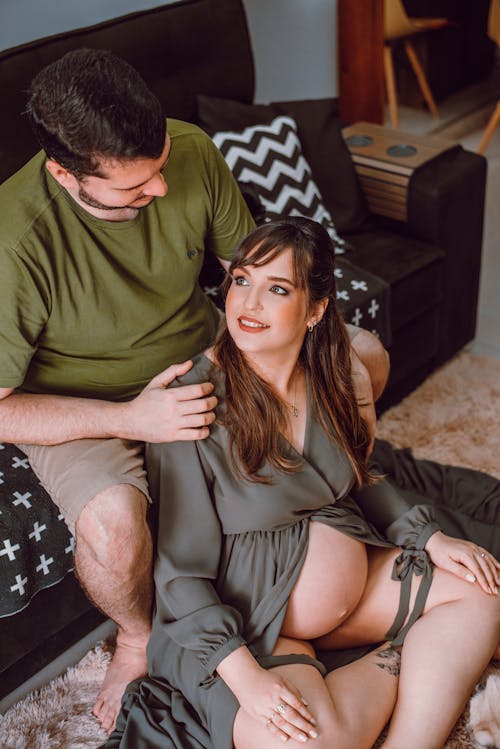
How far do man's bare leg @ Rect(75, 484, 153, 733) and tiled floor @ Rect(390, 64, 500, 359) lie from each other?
5.33ft

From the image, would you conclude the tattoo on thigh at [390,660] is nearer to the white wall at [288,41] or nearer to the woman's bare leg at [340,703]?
the woman's bare leg at [340,703]

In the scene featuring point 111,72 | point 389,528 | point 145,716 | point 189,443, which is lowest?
point 145,716

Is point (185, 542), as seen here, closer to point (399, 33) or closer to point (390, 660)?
point (390, 660)

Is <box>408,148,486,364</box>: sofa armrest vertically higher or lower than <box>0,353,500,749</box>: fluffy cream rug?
higher

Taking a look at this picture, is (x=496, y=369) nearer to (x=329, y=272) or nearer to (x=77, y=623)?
(x=329, y=272)

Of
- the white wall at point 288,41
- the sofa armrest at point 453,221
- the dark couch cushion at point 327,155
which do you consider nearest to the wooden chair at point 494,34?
the white wall at point 288,41

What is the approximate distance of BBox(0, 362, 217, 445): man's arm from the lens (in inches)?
53.4

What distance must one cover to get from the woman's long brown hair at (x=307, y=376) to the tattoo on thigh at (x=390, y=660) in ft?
1.01

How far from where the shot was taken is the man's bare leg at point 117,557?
138 centimetres

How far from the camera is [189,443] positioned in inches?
53.6

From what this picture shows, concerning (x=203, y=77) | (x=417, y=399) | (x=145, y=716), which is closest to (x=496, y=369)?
(x=417, y=399)

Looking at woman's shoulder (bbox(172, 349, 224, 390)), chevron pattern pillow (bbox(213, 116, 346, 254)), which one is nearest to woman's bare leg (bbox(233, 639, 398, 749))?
woman's shoulder (bbox(172, 349, 224, 390))

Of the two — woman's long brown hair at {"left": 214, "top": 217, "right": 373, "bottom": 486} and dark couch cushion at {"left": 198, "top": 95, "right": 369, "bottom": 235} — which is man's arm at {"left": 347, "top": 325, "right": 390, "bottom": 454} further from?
dark couch cushion at {"left": 198, "top": 95, "right": 369, "bottom": 235}

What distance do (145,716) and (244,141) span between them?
159cm
